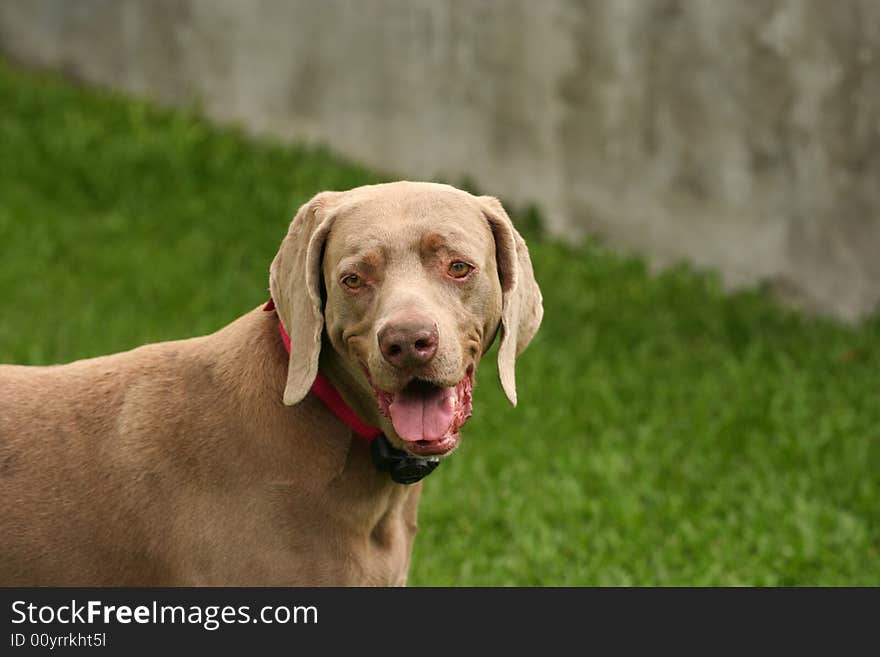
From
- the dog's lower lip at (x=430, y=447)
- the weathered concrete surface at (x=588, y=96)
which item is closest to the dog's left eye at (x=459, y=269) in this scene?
the dog's lower lip at (x=430, y=447)

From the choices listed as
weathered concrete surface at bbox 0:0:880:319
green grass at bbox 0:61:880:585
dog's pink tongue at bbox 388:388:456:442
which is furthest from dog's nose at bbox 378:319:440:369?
weathered concrete surface at bbox 0:0:880:319

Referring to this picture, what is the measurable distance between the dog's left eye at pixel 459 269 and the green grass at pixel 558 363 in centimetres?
225

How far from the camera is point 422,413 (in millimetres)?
3107

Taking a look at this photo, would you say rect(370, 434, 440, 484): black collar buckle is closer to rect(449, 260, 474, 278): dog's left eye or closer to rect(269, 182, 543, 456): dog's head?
rect(269, 182, 543, 456): dog's head

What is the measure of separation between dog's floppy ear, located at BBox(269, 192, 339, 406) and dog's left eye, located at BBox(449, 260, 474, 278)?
1.06ft

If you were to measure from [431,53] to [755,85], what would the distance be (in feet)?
7.94

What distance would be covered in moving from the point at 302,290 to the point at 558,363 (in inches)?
170

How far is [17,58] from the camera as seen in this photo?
425 inches

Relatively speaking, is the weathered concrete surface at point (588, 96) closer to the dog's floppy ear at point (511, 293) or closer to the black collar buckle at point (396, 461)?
the dog's floppy ear at point (511, 293)

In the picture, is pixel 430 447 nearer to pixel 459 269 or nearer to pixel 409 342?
pixel 409 342

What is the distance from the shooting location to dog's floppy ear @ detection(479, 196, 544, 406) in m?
3.34

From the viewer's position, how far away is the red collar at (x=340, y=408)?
10.8 feet
